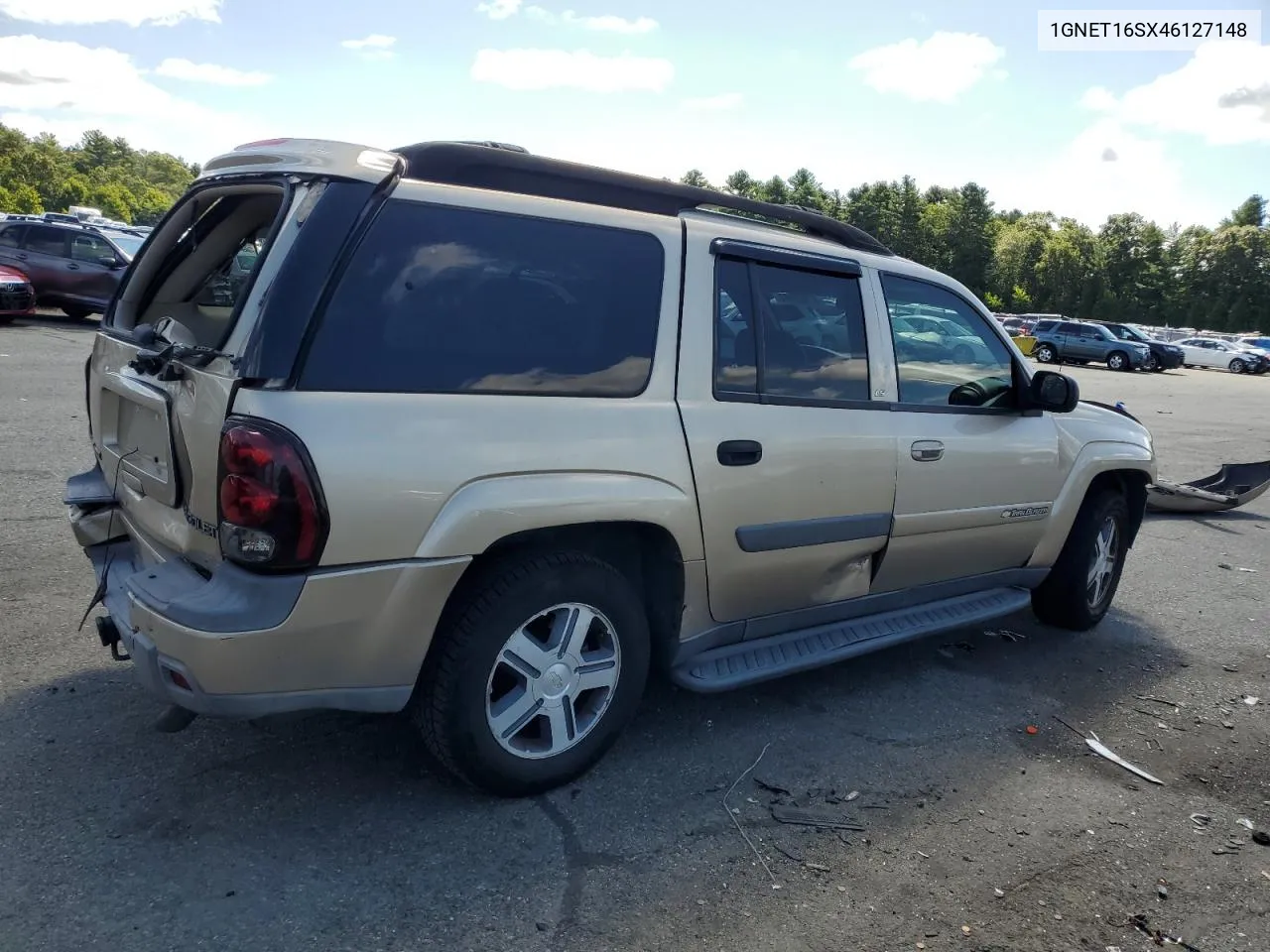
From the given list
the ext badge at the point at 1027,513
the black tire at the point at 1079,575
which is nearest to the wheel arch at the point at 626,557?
the ext badge at the point at 1027,513

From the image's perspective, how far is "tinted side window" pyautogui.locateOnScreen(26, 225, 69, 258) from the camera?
16.6m

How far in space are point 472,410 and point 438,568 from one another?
1.52ft

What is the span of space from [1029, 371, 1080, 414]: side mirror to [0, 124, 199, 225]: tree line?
4327 centimetres

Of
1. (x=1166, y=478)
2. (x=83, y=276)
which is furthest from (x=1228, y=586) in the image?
(x=83, y=276)

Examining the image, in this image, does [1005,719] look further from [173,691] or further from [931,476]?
[173,691]

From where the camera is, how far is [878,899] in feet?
9.21

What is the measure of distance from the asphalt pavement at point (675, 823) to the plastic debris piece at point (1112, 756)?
2.1 inches

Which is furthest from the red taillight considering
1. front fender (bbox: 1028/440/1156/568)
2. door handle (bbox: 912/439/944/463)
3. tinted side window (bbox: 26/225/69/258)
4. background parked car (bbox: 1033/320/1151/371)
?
background parked car (bbox: 1033/320/1151/371)

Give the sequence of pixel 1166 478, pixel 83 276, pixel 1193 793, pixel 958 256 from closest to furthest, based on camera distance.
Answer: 1. pixel 1193 793
2. pixel 1166 478
3. pixel 83 276
4. pixel 958 256

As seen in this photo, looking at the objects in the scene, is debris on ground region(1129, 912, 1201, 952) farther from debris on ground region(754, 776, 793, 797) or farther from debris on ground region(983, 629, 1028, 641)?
debris on ground region(983, 629, 1028, 641)

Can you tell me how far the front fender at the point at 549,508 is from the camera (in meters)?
2.80

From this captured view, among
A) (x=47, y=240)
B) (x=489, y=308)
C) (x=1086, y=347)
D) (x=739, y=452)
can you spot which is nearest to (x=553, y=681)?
(x=739, y=452)

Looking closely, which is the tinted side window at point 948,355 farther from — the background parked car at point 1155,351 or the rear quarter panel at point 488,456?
the background parked car at point 1155,351

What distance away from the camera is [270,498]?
258 cm
